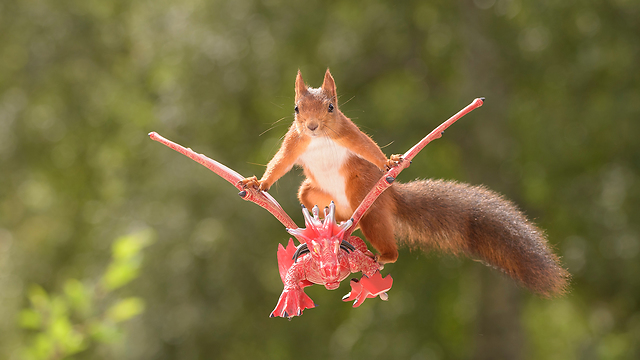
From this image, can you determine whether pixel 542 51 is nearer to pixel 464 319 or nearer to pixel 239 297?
pixel 464 319

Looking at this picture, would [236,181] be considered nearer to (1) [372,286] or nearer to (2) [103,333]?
(1) [372,286]

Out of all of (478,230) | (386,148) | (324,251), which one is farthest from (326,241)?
(386,148)

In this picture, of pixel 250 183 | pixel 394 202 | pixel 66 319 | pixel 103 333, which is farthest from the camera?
pixel 66 319

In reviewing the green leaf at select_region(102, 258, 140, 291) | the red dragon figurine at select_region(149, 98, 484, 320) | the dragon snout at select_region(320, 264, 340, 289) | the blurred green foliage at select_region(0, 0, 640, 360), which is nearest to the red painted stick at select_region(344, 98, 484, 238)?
the red dragon figurine at select_region(149, 98, 484, 320)

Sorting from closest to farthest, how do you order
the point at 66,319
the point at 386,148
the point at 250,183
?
the point at 250,183 → the point at 66,319 → the point at 386,148

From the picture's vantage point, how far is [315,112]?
1.45 meters

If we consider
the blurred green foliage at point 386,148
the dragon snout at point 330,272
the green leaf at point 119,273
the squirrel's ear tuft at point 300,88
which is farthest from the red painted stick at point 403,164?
the blurred green foliage at point 386,148

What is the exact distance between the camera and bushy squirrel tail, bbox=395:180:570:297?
1.53 meters

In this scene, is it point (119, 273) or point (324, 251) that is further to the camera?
point (119, 273)

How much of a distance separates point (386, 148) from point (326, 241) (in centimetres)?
513

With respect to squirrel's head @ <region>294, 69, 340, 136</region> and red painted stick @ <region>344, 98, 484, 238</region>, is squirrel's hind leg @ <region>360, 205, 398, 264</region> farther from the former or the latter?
squirrel's head @ <region>294, 69, 340, 136</region>

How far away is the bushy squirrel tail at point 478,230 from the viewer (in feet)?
5.01

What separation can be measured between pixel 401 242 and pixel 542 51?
5.84m

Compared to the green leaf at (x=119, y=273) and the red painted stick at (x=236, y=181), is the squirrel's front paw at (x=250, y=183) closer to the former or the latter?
the red painted stick at (x=236, y=181)
